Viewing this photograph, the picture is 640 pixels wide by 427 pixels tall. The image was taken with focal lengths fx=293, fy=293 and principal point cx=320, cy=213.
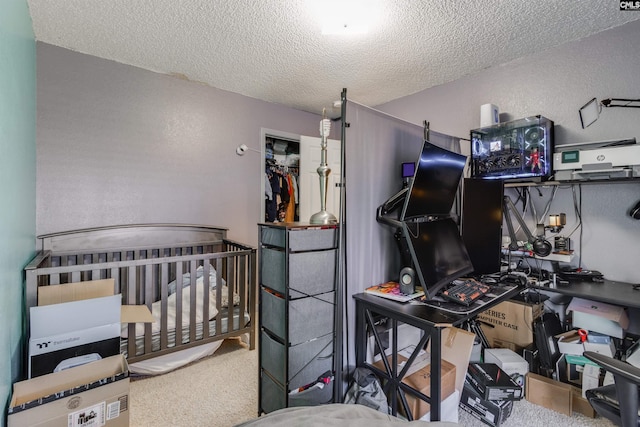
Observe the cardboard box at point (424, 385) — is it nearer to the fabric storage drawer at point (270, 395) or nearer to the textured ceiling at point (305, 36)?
the fabric storage drawer at point (270, 395)

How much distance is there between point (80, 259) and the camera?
243 centimetres

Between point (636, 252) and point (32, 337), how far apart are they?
142 inches

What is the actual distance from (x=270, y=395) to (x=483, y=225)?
5.63ft

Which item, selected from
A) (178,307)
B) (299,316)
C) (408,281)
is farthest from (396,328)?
(178,307)

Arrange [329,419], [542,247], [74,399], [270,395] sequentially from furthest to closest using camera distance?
[542,247] → [270,395] → [74,399] → [329,419]

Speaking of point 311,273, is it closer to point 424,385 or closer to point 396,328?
point 396,328

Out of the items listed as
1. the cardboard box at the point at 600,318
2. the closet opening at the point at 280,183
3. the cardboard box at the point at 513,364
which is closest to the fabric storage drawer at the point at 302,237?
the cardboard box at the point at 513,364

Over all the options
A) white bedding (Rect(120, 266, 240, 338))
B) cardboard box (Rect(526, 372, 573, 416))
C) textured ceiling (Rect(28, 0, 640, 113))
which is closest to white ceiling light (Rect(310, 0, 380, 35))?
Result: textured ceiling (Rect(28, 0, 640, 113))

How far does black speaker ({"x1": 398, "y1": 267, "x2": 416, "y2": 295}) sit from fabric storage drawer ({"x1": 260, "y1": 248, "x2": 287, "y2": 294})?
2.13 feet

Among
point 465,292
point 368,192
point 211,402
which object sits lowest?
point 211,402

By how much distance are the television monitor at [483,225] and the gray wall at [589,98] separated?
2.12 feet

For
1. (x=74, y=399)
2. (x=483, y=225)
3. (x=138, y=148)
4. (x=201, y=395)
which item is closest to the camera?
(x=74, y=399)

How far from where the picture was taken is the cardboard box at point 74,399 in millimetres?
1131

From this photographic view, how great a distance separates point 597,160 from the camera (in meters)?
1.84
